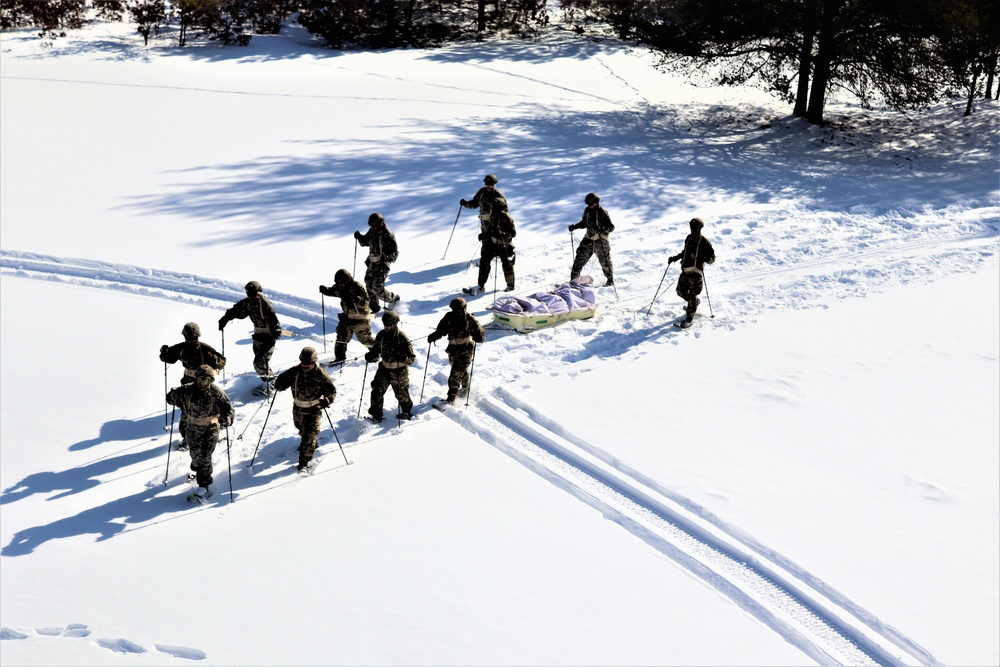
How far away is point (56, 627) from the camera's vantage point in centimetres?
802

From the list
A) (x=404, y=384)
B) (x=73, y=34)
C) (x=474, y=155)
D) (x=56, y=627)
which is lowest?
(x=56, y=627)

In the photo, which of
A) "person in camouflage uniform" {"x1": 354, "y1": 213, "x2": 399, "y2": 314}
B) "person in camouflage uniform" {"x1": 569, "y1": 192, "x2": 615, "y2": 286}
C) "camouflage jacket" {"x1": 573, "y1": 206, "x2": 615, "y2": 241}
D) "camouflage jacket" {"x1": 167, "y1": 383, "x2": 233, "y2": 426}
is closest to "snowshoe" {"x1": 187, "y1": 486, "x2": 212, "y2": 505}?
"camouflage jacket" {"x1": 167, "y1": 383, "x2": 233, "y2": 426}

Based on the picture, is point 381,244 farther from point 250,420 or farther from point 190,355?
point 190,355

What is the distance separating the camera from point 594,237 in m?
14.7

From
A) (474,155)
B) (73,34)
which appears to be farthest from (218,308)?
(73,34)

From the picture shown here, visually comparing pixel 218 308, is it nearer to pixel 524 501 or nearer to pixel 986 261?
pixel 524 501

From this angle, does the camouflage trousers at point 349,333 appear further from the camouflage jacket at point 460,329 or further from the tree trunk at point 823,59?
the tree trunk at point 823,59

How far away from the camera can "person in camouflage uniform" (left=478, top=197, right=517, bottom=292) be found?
14.4 metres

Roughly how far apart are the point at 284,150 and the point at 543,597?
48.3ft

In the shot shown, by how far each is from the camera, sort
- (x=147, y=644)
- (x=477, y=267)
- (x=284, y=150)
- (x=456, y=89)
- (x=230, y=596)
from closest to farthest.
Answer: (x=147, y=644), (x=230, y=596), (x=477, y=267), (x=284, y=150), (x=456, y=89)

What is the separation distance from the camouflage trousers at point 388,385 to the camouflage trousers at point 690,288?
444 centimetres

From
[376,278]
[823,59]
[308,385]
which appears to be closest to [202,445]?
[308,385]

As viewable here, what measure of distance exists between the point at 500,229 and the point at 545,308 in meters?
1.53

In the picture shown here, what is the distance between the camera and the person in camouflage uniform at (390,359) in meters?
10.8
